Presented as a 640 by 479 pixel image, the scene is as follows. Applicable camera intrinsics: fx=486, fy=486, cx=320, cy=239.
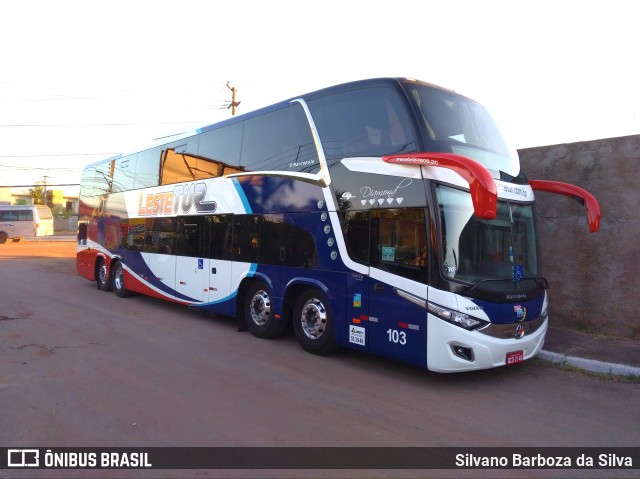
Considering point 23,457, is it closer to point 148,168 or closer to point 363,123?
point 363,123

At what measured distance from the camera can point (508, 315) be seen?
235 inches

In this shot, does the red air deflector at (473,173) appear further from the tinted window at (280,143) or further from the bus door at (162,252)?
the bus door at (162,252)

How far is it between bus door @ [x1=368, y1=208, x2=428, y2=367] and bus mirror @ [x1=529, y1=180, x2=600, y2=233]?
8.78ft

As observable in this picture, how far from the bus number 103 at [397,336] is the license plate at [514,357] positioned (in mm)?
1281

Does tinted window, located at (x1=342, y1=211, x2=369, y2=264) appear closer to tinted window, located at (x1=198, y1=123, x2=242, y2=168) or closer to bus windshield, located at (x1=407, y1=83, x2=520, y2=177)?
bus windshield, located at (x1=407, y1=83, x2=520, y2=177)

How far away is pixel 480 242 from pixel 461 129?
5.50ft

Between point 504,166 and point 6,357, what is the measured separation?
7717 millimetres

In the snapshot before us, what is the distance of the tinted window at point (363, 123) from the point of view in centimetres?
629

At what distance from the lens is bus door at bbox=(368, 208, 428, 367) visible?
5.91 metres

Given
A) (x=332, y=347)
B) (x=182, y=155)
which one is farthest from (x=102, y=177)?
(x=332, y=347)

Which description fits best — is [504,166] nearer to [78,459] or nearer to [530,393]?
[530,393]

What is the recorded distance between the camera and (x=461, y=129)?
6.64m

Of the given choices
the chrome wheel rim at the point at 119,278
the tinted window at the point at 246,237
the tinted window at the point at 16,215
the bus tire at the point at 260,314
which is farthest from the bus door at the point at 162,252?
the tinted window at the point at 16,215

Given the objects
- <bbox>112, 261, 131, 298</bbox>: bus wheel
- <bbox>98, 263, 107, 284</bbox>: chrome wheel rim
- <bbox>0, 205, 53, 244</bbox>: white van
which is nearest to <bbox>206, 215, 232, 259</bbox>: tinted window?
<bbox>112, 261, 131, 298</bbox>: bus wheel
